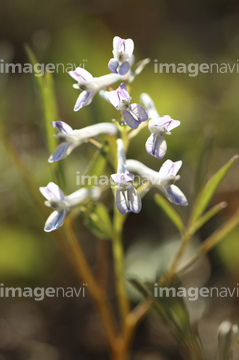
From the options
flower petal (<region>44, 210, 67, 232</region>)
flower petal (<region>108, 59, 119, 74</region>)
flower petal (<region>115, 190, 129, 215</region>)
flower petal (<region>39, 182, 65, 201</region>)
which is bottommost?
flower petal (<region>44, 210, 67, 232</region>)

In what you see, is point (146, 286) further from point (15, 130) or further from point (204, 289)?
point (15, 130)

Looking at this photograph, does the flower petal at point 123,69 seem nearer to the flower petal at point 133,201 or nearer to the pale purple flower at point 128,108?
the pale purple flower at point 128,108

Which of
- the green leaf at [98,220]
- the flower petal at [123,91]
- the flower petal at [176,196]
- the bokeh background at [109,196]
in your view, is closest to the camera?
the flower petal at [123,91]

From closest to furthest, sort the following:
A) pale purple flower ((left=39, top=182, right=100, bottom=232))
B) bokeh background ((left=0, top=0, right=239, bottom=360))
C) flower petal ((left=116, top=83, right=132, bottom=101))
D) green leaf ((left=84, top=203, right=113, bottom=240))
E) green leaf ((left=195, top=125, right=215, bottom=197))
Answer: flower petal ((left=116, top=83, right=132, bottom=101)) < pale purple flower ((left=39, top=182, right=100, bottom=232)) < green leaf ((left=84, top=203, right=113, bottom=240)) < green leaf ((left=195, top=125, right=215, bottom=197)) < bokeh background ((left=0, top=0, right=239, bottom=360))

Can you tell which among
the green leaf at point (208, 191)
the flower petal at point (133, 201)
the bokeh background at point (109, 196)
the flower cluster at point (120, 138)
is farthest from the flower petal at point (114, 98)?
the bokeh background at point (109, 196)

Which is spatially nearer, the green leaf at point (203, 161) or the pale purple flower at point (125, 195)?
the pale purple flower at point (125, 195)

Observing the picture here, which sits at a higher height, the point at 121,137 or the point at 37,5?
the point at 37,5

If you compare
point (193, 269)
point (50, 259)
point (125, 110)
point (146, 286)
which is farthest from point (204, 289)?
point (125, 110)

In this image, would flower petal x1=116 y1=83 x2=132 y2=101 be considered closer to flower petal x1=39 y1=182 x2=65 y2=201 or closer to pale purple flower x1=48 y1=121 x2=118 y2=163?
pale purple flower x1=48 y1=121 x2=118 y2=163

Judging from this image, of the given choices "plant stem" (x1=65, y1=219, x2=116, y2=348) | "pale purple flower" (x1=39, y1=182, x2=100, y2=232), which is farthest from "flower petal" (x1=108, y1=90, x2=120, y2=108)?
"plant stem" (x1=65, y1=219, x2=116, y2=348)
